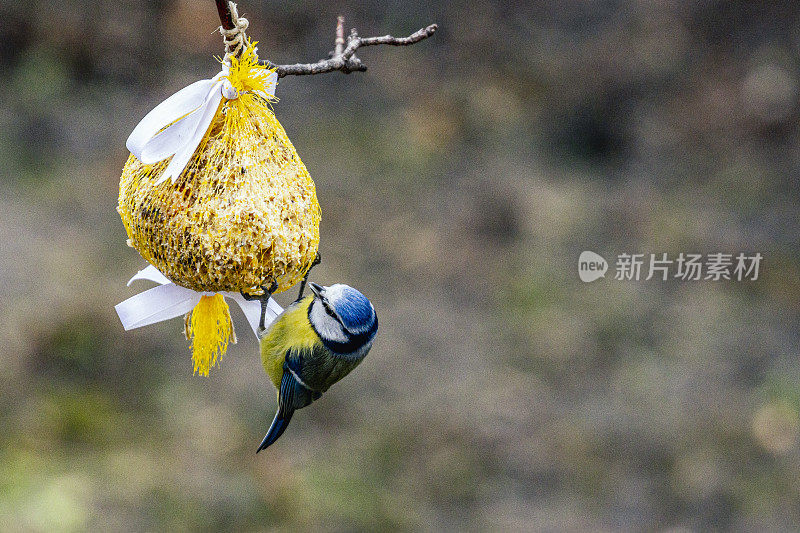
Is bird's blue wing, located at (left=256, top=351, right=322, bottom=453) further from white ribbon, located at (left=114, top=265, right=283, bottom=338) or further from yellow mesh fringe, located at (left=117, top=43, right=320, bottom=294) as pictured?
yellow mesh fringe, located at (left=117, top=43, right=320, bottom=294)

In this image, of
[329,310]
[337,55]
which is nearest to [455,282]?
[329,310]

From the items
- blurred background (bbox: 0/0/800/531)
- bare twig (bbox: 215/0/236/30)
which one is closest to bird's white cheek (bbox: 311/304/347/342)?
bare twig (bbox: 215/0/236/30)

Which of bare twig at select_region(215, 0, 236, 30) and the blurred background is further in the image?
the blurred background

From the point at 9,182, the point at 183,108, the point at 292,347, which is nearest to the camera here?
the point at 183,108

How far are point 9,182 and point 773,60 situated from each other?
611cm

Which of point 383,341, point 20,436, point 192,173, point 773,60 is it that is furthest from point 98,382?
point 773,60

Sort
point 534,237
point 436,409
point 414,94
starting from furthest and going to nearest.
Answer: point 414,94
point 534,237
point 436,409

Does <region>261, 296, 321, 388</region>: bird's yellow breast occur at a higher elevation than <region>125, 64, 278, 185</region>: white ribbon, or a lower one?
lower

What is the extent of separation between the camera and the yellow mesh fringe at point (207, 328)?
228 cm

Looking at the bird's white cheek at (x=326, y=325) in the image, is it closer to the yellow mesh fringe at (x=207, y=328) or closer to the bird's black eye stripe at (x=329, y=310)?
the bird's black eye stripe at (x=329, y=310)

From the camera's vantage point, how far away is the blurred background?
4.63 m

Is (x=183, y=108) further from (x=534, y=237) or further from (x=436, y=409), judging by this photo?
(x=534, y=237)

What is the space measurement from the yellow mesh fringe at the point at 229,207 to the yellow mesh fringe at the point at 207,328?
8.0 inches

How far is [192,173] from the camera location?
6.57 ft
